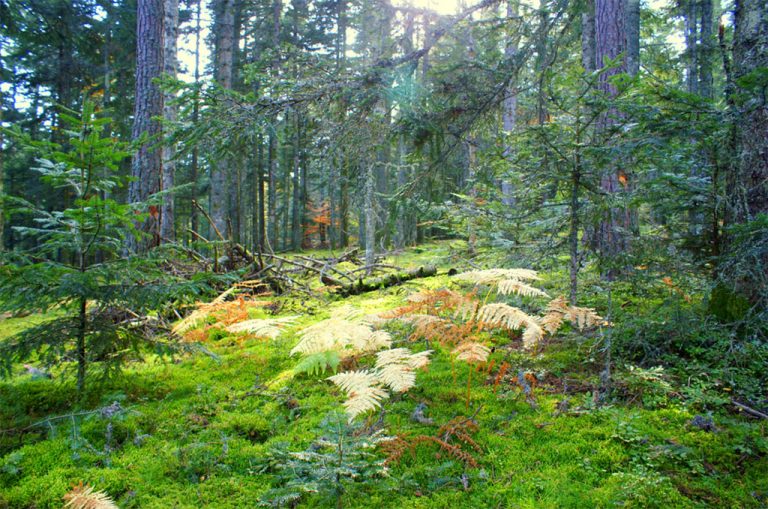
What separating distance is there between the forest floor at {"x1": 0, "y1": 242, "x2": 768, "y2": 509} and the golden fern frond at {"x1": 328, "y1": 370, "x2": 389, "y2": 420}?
0.99 ft

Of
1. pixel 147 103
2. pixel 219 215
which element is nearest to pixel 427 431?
pixel 147 103

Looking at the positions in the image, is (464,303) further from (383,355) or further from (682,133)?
(682,133)

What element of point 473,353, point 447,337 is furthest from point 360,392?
point 447,337

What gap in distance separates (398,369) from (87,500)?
1.94 m

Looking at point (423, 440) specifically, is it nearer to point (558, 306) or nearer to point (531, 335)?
point (531, 335)

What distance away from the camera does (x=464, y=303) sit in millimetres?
3277

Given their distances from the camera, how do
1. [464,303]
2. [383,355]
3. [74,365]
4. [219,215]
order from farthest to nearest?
[219,215]
[74,365]
[464,303]
[383,355]

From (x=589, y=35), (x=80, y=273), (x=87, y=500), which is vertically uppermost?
(x=589, y=35)

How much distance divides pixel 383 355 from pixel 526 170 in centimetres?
244

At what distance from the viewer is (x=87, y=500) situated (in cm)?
226

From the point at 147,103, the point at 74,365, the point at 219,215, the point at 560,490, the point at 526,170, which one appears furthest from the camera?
the point at 219,215

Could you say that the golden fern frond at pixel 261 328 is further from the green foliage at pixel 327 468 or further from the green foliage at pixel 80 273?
the green foliage at pixel 327 468

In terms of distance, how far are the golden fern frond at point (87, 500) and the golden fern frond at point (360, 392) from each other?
1.37 meters

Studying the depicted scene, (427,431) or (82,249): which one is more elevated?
(82,249)
